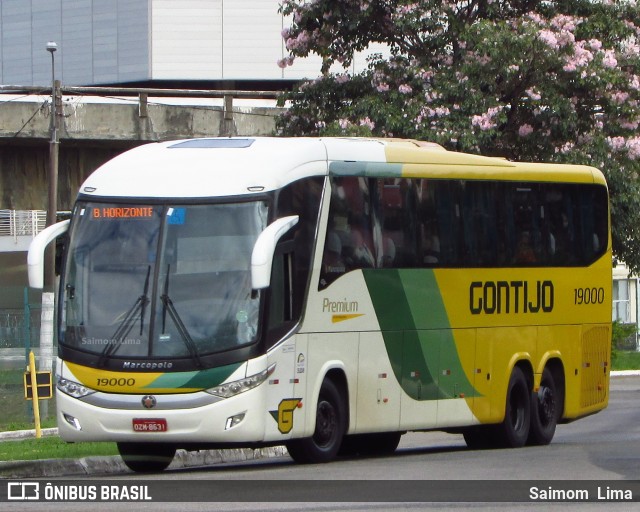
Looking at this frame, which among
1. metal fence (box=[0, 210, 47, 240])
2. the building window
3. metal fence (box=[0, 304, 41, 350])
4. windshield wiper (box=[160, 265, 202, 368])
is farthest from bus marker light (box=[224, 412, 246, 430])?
the building window

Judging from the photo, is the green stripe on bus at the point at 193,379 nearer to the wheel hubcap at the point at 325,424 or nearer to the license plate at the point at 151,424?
the license plate at the point at 151,424

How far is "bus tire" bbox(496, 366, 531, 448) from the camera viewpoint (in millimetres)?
18984

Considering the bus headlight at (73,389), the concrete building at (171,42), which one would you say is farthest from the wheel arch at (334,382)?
the concrete building at (171,42)

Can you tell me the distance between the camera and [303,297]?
51.0ft

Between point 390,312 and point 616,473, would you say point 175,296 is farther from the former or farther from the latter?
point 616,473

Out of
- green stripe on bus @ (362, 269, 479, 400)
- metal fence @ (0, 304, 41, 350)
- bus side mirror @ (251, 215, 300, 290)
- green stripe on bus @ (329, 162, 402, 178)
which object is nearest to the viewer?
bus side mirror @ (251, 215, 300, 290)

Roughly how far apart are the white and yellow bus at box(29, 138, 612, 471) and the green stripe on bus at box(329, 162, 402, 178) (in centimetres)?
2

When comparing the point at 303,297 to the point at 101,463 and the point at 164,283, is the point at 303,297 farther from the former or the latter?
the point at 101,463

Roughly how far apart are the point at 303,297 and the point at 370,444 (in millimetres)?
3604

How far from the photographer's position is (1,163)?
28.9 metres

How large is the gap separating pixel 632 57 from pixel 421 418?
42.8 ft

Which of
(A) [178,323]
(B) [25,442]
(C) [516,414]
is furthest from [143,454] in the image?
(C) [516,414]

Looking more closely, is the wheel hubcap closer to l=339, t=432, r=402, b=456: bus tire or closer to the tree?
l=339, t=432, r=402, b=456: bus tire

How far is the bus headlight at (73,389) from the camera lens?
14.9 meters
